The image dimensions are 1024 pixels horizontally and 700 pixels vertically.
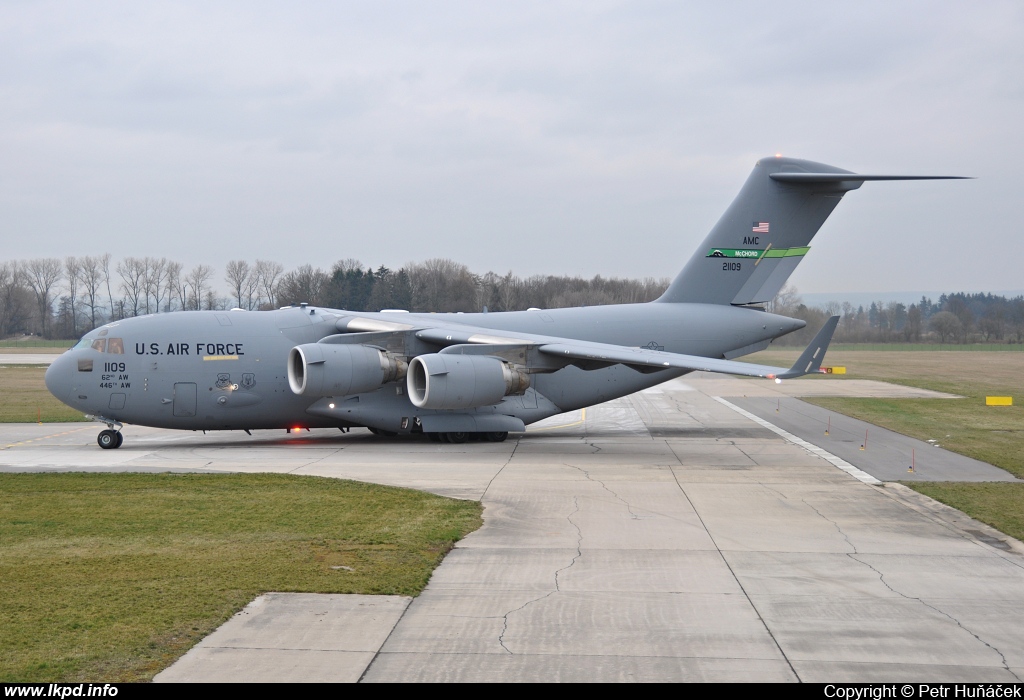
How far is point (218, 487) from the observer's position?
13992mm

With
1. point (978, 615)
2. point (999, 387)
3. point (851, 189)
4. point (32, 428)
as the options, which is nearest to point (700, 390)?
point (999, 387)

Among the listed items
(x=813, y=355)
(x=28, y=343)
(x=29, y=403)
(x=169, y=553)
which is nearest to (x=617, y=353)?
(x=813, y=355)

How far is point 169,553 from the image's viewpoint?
981 centimetres

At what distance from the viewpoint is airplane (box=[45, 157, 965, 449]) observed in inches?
740

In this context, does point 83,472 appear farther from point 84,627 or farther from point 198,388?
point 84,627

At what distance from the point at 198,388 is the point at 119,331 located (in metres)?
2.07

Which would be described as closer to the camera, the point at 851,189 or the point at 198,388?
the point at 198,388

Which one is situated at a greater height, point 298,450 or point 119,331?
point 119,331

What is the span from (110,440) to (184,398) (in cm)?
167

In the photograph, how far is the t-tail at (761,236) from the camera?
23.0 metres

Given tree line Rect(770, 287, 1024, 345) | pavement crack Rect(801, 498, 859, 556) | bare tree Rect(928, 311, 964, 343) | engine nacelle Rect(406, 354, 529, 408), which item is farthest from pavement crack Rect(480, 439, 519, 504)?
bare tree Rect(928, 311, 964, 343)

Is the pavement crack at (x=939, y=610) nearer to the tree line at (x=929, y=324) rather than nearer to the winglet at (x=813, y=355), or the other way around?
the winglet at (x=813, y=355)

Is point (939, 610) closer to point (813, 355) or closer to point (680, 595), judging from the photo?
point (680, 595)

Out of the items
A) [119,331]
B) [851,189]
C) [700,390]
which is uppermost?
[851,189]
